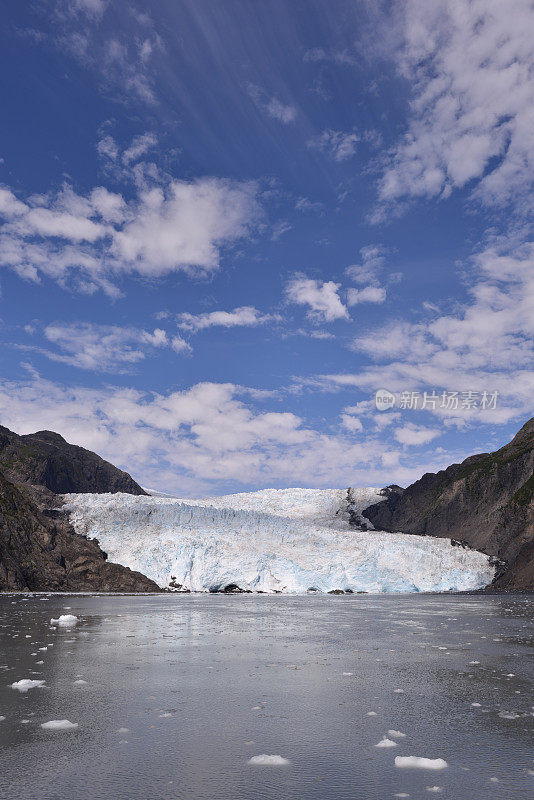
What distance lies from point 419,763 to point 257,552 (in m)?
48.7

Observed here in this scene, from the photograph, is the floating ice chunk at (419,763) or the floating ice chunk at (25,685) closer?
the floating ice chunk at (419,763)

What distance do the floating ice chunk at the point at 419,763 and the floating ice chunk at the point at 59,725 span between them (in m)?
3.38

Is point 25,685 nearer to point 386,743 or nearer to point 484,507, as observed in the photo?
point 386,743

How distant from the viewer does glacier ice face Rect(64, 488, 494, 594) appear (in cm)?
5053

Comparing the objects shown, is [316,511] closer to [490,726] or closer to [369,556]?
[369,556]

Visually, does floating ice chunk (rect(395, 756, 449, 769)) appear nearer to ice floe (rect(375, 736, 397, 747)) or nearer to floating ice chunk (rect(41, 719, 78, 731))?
ice floe (rect(375, 736, 397, 747))

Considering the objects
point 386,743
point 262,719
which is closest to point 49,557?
point 262,719

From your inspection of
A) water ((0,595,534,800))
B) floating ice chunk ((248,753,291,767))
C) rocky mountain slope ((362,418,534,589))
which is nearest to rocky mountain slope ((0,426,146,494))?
rocky mountain slope ((362,418,534,589))

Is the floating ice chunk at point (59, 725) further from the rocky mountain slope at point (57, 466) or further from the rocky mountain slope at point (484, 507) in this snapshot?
the rocky mountain slope at point (57, 466)

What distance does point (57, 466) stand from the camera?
94312 mm

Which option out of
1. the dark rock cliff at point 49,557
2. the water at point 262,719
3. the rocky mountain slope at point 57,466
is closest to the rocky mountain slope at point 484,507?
the dark rock cliff at point 49,557

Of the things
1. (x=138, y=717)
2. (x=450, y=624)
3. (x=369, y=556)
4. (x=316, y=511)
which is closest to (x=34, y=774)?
(x=138, y=717)

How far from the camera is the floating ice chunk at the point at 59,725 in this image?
5744 mm

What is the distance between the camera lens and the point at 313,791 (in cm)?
409
